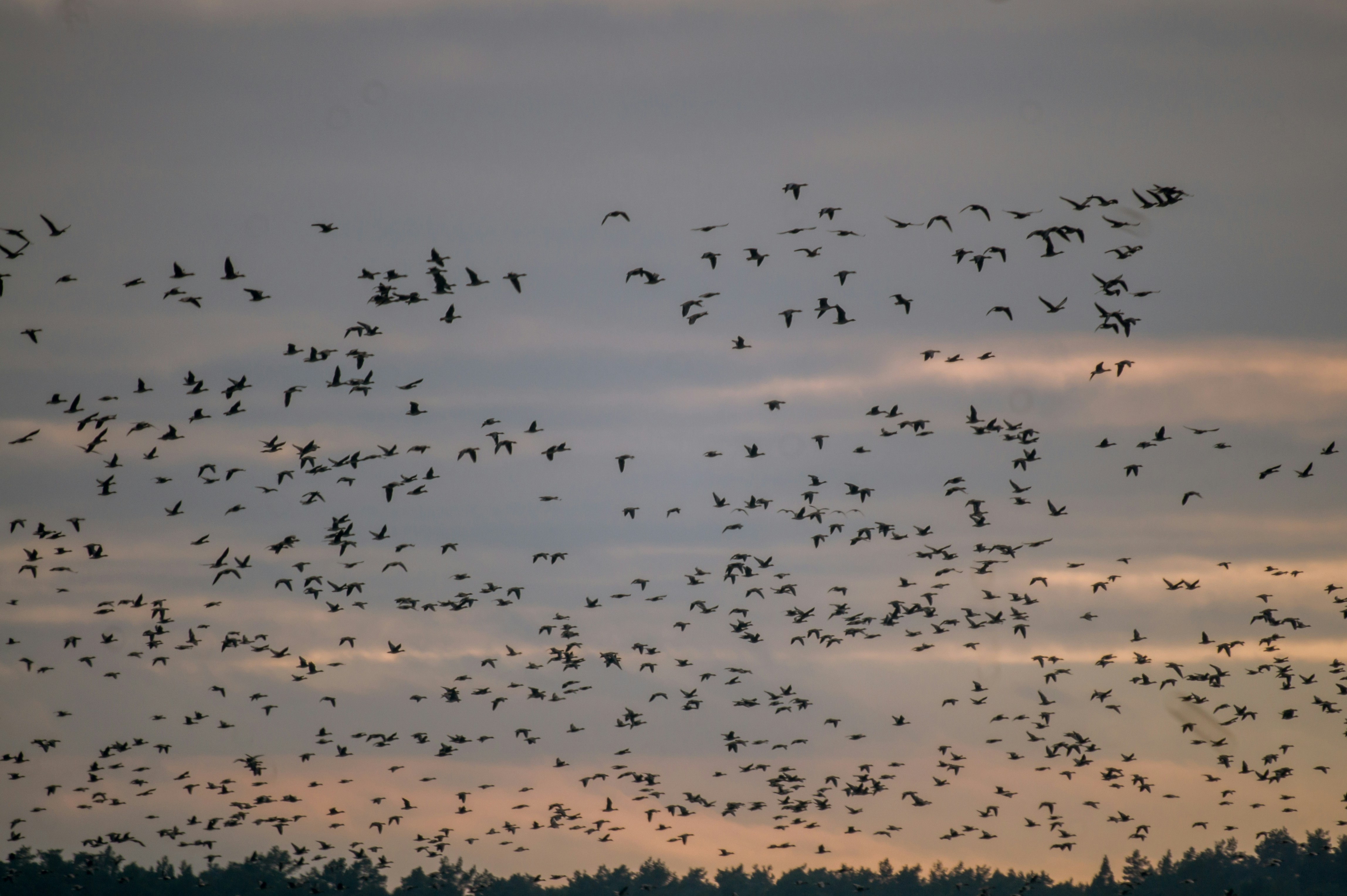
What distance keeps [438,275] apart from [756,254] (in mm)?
15175

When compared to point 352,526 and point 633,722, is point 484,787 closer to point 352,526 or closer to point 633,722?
point 633,722

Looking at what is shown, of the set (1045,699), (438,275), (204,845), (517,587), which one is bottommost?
(204,845)

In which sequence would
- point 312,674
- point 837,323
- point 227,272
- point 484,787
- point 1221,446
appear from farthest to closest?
point 484,787 → point 312,674 → point 1221,446 → point 837,323 → point 227,272

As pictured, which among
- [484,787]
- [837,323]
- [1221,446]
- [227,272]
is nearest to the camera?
[227,272]

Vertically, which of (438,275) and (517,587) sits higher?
(438,275)

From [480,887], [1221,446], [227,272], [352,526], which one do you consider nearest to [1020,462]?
[1221,446]

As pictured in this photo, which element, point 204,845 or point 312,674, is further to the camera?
point 204,845

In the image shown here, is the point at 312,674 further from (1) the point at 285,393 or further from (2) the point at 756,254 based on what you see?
(2) the point at 756,254

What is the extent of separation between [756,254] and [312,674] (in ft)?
121

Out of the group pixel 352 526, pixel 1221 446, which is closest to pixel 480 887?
pixel 352 526

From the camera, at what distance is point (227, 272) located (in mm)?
63844

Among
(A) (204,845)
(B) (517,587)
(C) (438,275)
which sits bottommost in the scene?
(A) (204,845)

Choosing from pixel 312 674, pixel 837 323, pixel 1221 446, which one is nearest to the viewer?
pixel 837 323

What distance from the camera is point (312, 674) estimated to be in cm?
9175
